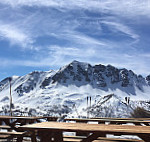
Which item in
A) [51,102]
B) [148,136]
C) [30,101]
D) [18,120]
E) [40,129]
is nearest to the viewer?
[148,136]

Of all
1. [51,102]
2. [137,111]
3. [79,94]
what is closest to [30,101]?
[51,102]

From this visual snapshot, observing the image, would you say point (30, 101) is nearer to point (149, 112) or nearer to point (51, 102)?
point (51, 102)

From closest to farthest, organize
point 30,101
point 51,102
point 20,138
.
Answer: point 20,138
point 51,102
point 30,101

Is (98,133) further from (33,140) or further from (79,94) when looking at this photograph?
(79,94)

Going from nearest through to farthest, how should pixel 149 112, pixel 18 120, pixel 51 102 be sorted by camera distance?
pixel 18 120
pixel 149 112
pixel 51 102

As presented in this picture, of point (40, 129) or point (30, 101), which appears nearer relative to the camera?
point (40, 129)

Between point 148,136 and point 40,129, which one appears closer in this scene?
point 148,136

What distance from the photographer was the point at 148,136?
13.1 feet

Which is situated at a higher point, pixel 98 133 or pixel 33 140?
pixel 98 133

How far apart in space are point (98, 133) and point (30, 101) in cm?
18896

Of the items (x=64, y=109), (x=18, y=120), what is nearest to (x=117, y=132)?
(x=18, y=120)

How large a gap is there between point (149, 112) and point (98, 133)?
10090mm

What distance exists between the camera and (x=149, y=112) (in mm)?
13523

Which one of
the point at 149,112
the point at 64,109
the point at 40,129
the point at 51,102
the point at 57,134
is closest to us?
the point at 40,129
